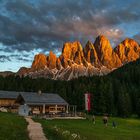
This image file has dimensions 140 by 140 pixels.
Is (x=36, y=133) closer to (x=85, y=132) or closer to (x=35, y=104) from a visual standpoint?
(x=85, y=132)

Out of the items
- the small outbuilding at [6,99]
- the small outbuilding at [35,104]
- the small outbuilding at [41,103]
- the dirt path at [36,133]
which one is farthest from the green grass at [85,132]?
the small outbuilding at [6,99]

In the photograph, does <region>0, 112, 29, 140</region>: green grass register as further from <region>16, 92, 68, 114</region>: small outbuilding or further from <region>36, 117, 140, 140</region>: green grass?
<region>16, 92, 68, 114</region>: small outbuilding

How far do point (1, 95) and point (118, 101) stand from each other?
1549 inches

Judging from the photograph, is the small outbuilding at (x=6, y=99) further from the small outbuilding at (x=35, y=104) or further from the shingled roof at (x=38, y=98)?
the shingled roof at (x=38, y=98)

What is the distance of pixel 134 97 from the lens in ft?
345

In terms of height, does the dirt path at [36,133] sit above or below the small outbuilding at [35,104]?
below

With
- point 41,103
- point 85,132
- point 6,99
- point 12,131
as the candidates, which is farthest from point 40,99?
point 12,131

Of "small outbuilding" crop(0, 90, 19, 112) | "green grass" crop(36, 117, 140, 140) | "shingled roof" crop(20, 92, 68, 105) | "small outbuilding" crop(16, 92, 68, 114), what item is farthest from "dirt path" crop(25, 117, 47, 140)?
"small outbuilding" crop(0, 90, 19, 112)

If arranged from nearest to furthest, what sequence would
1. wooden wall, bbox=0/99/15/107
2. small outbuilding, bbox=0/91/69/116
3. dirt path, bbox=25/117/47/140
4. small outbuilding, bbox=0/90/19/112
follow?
dirt path, bbox=25/117/47/140, small outbuilding, bbox=0/91/69/116, small outbuilding, bbox=0/90/19/112, wooden wall, bbox=0/99/15/107

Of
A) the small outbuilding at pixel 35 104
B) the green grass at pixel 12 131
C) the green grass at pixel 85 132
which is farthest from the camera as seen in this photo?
the small outbuilding at pixel 35 104

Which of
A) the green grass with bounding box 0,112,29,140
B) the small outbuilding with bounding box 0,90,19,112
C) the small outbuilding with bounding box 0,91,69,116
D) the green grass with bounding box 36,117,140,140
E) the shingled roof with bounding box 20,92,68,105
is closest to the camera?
the green grass with bounding box 0,112,29,140

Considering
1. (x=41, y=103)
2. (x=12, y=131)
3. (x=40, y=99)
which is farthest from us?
(x=40, y=99)

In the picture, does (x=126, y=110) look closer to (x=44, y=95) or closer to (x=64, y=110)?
(x=64, y=110)

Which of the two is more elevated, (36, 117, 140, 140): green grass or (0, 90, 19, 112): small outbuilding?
(0, 90, 19, 112): small outbuilding
